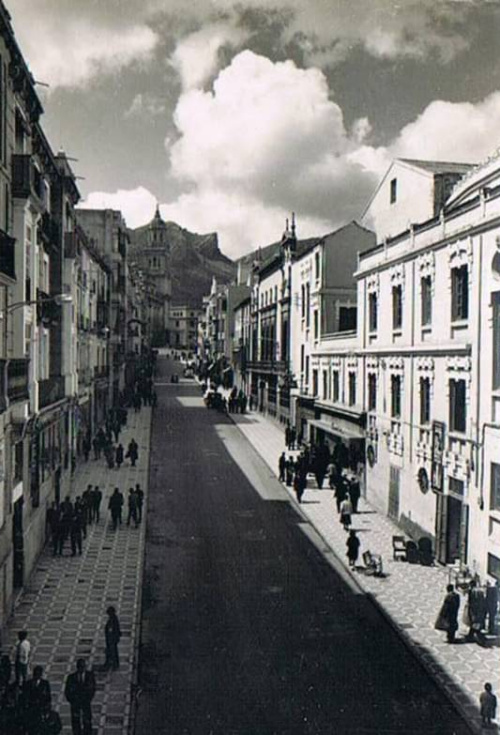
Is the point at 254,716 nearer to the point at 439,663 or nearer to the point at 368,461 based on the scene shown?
the point at 439,663

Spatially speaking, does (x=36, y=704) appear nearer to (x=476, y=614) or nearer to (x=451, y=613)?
(x=451, y=613)

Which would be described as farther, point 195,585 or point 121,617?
point 195,585

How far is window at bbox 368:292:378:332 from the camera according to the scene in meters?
29.6

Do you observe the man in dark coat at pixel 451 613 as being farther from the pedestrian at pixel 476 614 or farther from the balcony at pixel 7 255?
the balcony at pixel 7 255

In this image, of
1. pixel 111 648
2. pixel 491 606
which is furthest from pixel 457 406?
pixel 111 648

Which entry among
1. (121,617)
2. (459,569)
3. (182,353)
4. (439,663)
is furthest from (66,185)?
(182,353)

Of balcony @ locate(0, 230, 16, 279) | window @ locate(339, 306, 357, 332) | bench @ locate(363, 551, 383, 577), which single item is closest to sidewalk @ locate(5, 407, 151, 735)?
bench @ locate(363, 551, 383, 577)

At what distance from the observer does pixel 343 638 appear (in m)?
16.4

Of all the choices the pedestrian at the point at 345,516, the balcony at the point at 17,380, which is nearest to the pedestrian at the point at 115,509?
the balcony at the point at 17,380

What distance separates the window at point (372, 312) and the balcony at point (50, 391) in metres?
12.6

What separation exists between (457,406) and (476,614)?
6.56 metres

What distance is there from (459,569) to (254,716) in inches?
371

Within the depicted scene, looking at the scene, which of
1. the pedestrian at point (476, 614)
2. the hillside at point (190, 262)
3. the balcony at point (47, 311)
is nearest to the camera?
the pedestrian at point (476, 614)

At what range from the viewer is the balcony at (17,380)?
16.9m
